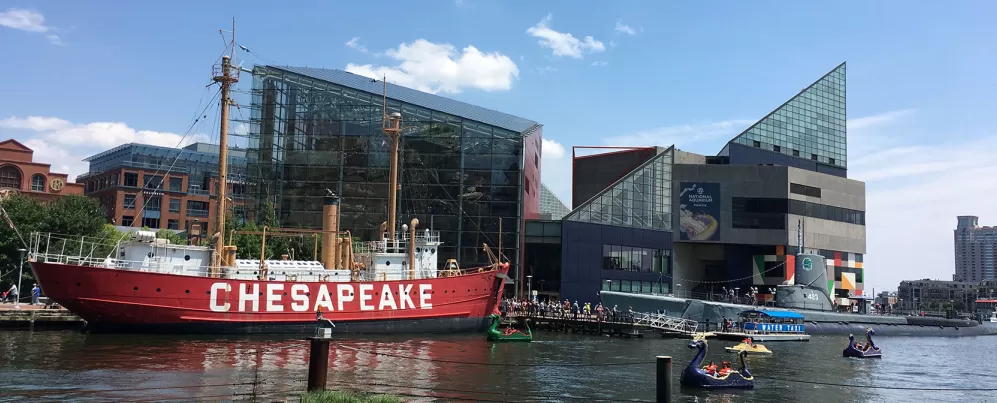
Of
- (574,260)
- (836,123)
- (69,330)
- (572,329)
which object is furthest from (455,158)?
(836,123)

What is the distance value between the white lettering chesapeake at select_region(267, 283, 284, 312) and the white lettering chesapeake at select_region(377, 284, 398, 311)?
6.02 meters

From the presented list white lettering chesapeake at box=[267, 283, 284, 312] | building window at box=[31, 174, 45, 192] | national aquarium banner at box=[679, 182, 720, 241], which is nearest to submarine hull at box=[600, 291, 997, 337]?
national aquarium banner at box=[679, 182, 720, 241]

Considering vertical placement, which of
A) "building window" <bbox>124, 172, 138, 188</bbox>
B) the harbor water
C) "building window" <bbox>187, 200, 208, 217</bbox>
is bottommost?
the harbor water

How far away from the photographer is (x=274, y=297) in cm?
4328

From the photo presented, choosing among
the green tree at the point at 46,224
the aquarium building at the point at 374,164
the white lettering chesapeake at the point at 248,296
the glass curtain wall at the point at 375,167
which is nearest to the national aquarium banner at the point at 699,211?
the aquarium building at the point at 374,164

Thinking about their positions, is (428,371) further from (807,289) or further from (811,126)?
(811,126)

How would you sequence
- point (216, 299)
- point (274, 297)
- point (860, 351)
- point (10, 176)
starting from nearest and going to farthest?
point (216, 299)
point (274, 297)
point (860, 351)
point (10, 176)

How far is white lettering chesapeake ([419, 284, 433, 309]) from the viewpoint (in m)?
48.0

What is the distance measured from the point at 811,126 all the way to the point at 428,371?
294ft

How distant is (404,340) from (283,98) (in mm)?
38683

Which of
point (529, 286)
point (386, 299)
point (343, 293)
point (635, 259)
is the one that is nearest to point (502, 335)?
point (386, 299)

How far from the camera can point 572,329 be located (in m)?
60.6

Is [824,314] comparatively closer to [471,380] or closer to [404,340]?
[404,340]

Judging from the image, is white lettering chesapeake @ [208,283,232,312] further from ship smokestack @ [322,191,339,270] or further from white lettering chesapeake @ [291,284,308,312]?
ship smokestack @ [322,191,339,270]
